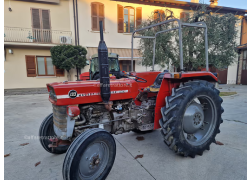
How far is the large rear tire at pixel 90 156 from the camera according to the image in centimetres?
151

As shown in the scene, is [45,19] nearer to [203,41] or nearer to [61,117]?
[203,41]

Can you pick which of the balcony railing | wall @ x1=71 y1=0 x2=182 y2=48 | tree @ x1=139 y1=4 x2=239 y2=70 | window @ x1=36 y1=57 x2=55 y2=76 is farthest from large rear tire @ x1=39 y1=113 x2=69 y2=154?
window @ x1=36 y1=57 x2=55 y2=76

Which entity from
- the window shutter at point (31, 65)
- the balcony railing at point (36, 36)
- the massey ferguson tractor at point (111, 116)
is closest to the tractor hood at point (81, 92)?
the massey ferguson tractor at point (111, 116)

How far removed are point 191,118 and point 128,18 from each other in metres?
10.8

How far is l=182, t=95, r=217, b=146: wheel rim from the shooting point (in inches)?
90.6

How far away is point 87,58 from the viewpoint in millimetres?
10797

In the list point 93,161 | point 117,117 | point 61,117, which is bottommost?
point 93,161

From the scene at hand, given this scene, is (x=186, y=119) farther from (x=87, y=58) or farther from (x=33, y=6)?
(x=33, y=6)

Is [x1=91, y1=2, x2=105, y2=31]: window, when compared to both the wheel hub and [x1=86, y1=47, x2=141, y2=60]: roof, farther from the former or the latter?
the wheel hub

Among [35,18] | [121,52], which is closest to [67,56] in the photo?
[35,18]

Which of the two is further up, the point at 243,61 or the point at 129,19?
the point at 129,19

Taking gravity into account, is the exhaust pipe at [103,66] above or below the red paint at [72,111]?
above

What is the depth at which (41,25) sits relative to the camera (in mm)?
10344

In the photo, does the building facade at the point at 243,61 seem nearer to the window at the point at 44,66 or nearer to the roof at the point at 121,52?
the roof at the point at 121,52
